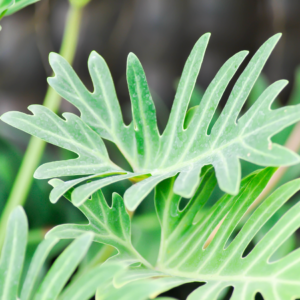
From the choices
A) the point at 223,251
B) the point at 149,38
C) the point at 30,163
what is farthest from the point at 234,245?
the point at 149,38

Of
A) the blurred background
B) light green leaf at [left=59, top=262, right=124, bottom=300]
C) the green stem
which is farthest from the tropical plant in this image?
the blurred background

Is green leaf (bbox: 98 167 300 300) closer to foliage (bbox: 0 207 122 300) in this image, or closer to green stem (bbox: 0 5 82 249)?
foliage (bbox: 0 207 122 300)

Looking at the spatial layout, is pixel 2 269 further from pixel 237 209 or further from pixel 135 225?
pixel 135 225

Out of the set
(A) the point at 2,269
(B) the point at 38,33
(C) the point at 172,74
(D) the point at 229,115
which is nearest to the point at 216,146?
(D) the point at 229,115

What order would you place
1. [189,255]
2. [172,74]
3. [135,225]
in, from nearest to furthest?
1. [189,255]
2. [135,225]
3. [172,74]

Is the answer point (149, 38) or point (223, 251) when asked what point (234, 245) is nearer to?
point (223, 251)

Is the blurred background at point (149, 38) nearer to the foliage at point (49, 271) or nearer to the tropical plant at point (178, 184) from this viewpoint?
the tropical plant at point (178, 184)
